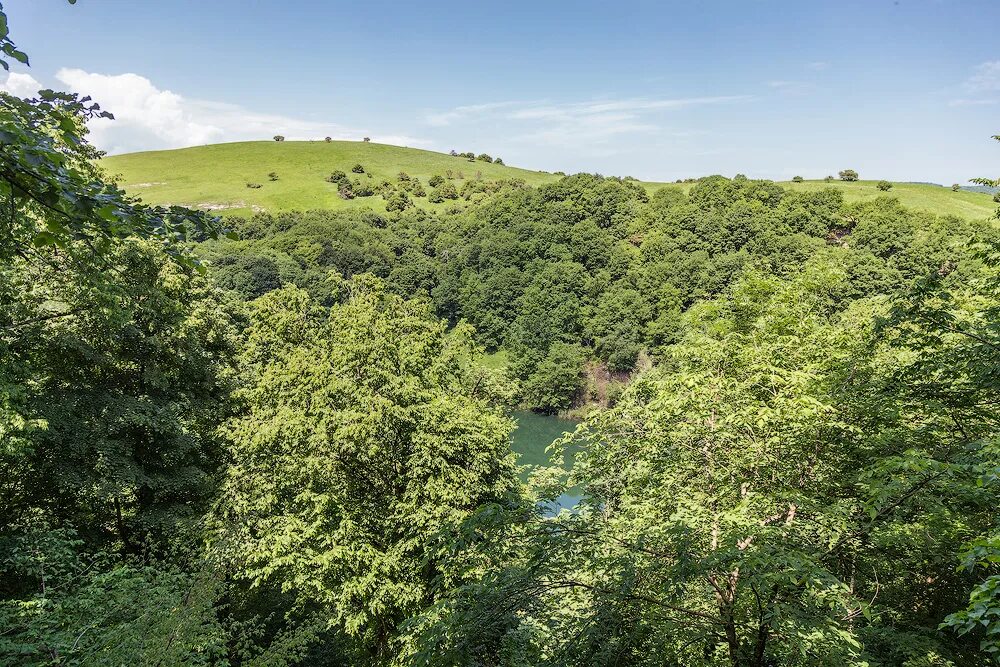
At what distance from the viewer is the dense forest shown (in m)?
5.74

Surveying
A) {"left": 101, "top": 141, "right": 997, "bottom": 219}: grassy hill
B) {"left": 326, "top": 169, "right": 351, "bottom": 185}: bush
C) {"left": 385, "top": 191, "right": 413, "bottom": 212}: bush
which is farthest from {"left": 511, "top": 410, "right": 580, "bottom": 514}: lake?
{"left": 326, "top": 169, "right": 351, "bottom": 185}: bush

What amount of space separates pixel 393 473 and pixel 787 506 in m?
10.4

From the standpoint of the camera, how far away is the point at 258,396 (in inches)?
650

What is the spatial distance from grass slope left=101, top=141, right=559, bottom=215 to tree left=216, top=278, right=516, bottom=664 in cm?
10598

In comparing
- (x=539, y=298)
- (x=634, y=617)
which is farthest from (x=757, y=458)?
(x=539, y=298)

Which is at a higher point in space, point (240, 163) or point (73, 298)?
point (240, 163)

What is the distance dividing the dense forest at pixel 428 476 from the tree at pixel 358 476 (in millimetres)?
100

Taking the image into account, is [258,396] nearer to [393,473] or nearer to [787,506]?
[393,473]

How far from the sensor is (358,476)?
15578 mm

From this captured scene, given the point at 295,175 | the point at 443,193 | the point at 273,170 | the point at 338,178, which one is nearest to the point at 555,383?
the point at 443,193

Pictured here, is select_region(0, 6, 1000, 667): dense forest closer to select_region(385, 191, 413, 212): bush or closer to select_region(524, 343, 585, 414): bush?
select_region(524, 343, 585, 414): bush

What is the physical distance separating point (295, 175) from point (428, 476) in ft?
436

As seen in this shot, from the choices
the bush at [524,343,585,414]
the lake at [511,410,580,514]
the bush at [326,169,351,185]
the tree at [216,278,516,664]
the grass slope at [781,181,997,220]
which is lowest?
the lake at [511,410,580,514]

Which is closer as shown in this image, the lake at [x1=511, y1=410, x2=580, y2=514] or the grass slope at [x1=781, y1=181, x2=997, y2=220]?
the lake at [x1=511, y1=410, x2=580, y2=514]
